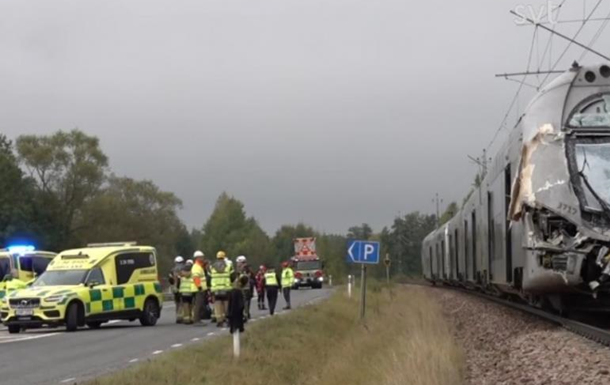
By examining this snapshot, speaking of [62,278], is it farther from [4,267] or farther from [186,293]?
[4,267]

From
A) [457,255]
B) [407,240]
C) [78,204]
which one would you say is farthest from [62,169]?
[407,240]

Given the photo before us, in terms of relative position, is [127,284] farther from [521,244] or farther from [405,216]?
[405,216]

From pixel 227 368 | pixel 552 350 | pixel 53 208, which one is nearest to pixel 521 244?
pixel 552 350

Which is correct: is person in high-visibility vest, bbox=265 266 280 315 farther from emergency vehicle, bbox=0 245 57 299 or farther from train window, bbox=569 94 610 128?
train window, bbox=569 94 610 128

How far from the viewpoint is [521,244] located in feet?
52.4

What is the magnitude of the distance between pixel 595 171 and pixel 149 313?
53.5 ft

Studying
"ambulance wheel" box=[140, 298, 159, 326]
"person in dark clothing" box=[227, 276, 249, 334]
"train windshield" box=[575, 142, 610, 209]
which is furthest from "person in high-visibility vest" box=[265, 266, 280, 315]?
"train windshield" box=[575, 142, 610, 209]

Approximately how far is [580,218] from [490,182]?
9058 mm

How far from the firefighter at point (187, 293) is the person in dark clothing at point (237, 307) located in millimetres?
6694

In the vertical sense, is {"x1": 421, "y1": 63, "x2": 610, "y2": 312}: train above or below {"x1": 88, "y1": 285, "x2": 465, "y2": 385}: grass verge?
above

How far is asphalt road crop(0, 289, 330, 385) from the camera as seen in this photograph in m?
16.2

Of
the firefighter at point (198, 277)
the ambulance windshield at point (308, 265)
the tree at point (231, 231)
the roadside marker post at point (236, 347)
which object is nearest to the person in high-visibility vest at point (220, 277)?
the firefighter at point (198, 277)

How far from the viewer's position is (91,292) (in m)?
25.9

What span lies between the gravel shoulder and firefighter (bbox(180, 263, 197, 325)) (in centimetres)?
819
